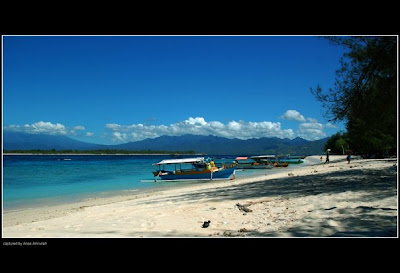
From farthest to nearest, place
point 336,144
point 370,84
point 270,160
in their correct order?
point 336,144 < point 270,160 < point 370,84

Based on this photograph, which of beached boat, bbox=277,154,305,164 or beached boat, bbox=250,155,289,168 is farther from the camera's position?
beached boat, bbox=277,154,305,164

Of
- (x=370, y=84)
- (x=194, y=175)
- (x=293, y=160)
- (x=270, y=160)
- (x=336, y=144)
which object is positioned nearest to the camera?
(x=370, y=84)

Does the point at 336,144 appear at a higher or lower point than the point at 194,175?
higher

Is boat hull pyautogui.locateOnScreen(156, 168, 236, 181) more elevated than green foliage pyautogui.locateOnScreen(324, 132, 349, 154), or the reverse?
green foliage pyautogui.locateOnScreen(324, 132, 349, 154)

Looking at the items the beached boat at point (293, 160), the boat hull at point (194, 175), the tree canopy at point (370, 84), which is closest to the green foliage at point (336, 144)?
the beached boat at point (293, 160)

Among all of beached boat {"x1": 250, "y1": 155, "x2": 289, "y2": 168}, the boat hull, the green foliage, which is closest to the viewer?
the boat hull

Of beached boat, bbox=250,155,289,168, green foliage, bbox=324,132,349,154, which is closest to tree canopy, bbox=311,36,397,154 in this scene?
beached boat, bbox=250,155,289,168

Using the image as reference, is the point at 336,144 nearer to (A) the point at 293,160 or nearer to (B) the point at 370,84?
(A) the point at 293,160

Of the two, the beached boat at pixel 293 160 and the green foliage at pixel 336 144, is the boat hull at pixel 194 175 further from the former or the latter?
the green foliage at pixel 336 144

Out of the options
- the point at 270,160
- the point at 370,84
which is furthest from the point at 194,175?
the point at 270,160

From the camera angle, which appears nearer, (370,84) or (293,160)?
(370,84)

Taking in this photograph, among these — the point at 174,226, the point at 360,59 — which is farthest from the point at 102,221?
the point at 360,59

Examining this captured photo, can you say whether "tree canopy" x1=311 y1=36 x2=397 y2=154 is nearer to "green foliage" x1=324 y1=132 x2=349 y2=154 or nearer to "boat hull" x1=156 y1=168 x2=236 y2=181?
"boat hull" x1=156 y1=168 x2=236 y2=181
